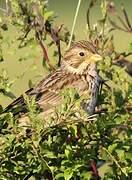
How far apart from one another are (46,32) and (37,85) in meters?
0.33

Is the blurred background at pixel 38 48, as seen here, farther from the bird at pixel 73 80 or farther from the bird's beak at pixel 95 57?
the bird's beak at pixel 95 57

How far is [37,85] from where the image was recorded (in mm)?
4812

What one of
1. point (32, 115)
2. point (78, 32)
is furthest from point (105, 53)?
Answer: point (78, 32)

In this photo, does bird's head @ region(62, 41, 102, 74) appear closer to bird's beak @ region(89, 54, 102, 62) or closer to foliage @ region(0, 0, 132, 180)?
bird's beak @ region(89, 54, 102, 62)

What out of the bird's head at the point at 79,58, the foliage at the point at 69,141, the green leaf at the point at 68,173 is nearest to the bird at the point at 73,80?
the bird's head at the point at 79,58

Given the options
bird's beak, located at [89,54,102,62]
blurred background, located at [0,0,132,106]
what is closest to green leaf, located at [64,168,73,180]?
blurred background, located at [0,0,132,106]

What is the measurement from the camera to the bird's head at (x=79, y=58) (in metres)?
5.30

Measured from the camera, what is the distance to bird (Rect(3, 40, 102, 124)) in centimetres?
444

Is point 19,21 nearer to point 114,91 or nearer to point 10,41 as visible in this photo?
point 10,41

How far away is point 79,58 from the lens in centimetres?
553

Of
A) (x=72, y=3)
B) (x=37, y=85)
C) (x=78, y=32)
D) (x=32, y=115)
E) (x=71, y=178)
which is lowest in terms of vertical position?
(x=71, y=178)

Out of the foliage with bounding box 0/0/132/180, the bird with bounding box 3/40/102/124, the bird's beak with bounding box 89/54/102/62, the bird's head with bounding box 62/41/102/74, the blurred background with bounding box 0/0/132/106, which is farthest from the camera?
the bird's head with bounding box 62/41/102/74

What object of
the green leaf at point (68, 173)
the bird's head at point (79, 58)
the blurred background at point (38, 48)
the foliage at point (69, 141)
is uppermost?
the blurred background at point (38, 48)

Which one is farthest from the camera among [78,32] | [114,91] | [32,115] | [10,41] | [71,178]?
[78,32]
